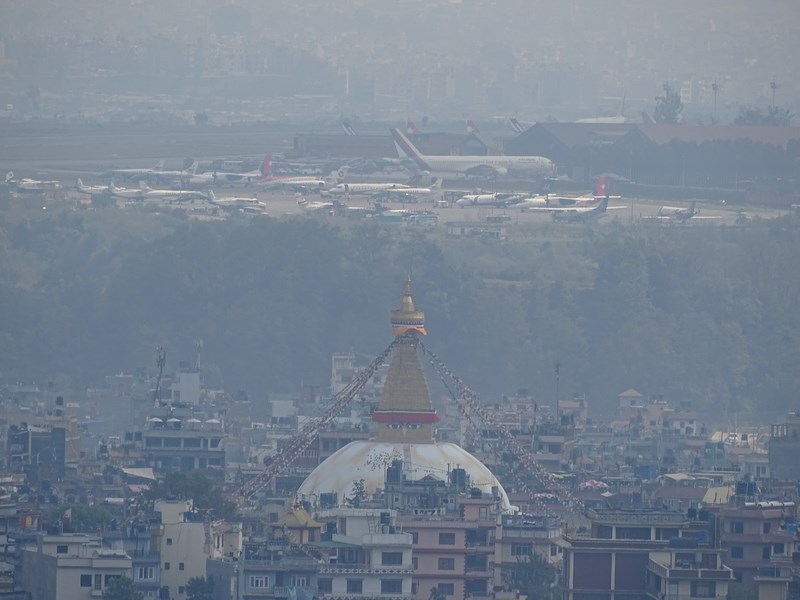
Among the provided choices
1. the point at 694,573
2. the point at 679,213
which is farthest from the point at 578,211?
the point at 694,573

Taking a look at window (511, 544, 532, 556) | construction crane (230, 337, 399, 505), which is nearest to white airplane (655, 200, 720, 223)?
construction crane (230, 337, 399, 505)

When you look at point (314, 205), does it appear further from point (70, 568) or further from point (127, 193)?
point (70, 568)

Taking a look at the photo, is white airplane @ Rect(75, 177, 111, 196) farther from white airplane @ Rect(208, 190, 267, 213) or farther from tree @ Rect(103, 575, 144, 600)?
tree @ Rect(103, 575, 144, 600)

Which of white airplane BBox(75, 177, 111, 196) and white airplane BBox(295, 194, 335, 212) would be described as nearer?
white airplane BBox(295, 194, 335, 212)

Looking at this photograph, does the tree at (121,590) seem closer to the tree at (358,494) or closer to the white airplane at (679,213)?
the tree at (358,494)

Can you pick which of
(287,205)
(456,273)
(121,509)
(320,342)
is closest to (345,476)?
(121,509)

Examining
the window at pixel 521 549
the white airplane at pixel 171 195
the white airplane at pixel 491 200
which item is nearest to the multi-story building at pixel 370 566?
the window at pixel 521 549
